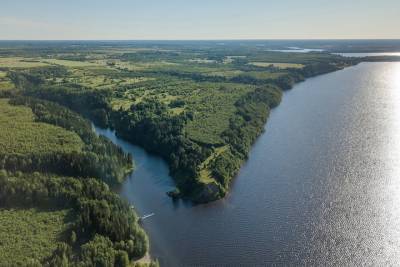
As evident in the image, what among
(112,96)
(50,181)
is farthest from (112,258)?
(112,96)

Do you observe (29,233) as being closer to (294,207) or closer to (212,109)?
(294,207)

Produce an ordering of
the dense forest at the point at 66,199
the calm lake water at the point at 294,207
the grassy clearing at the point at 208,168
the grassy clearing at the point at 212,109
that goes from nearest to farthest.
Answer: the dense forest at the point at 66,199
the calm lake water at the point at 294,207
the grassy clearing at the point at 208,168
the grassy clearing at the point at 212,109

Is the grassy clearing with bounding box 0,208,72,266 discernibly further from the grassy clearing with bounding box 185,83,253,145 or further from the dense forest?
the grassy clearing with bounding box 185,83,253,145

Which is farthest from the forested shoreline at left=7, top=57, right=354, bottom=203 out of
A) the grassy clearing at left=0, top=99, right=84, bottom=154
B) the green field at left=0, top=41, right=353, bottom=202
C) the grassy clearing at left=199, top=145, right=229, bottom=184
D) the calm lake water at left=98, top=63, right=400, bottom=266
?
the grassy clearing at left=0, top=99, right=84, bottom=154

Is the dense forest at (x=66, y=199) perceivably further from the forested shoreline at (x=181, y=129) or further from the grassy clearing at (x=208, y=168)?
the grassy clearing at (x=208, y=168)

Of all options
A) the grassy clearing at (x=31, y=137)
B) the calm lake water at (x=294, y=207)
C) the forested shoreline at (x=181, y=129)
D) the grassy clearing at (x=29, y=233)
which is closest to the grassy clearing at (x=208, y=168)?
the forested shoreline at (x=181, y=129)

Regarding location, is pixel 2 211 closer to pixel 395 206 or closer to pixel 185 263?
pixel 185 263

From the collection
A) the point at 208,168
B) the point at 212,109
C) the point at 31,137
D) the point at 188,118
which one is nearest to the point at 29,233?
the point at 208,168
